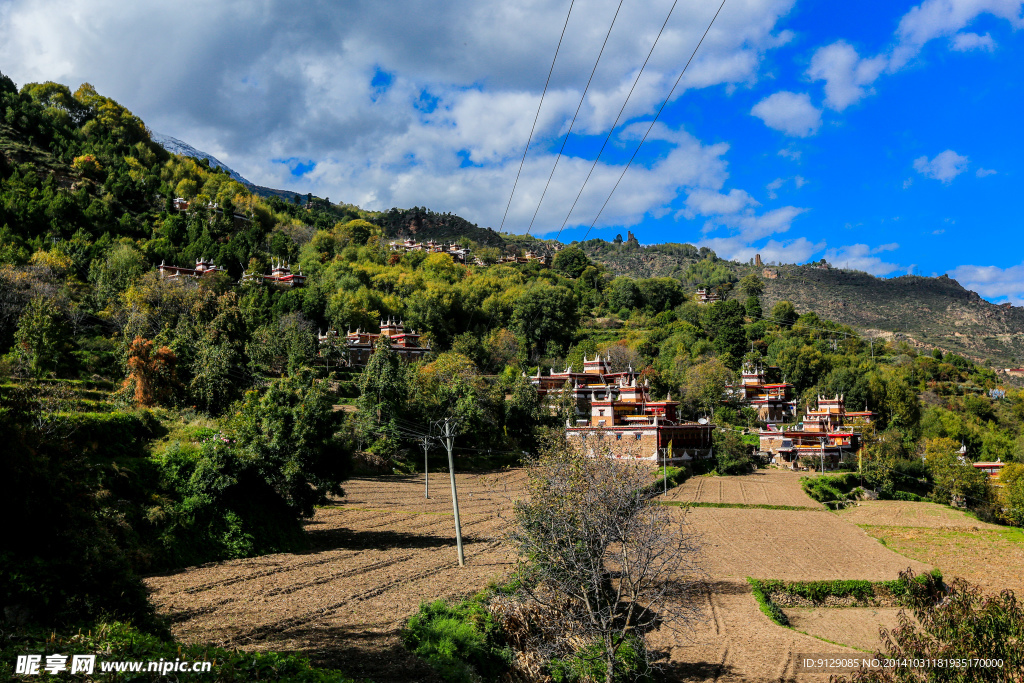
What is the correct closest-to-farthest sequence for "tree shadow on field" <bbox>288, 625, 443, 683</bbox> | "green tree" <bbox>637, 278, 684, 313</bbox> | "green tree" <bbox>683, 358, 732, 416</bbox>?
"tree shadow on field" <bbox>288, 625, 443, 683</bbox>
"green tree" <bbox>683, 358, 732, 416</bbox>
"green tree" <bbox>637, 278, 684, 313</bbox>

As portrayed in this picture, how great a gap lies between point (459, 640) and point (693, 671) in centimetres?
576

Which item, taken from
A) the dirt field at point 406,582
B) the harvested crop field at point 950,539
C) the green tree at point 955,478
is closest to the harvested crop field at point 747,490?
the harvested crop field at point 950,539

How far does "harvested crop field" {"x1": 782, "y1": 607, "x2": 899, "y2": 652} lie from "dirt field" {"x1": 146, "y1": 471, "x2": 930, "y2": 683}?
130 cm

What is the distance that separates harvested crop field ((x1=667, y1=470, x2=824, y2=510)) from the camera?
35531mm

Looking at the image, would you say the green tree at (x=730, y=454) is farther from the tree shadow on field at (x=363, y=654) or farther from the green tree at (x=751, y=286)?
the green tree at (x=751, y=286)

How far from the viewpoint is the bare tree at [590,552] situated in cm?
1262

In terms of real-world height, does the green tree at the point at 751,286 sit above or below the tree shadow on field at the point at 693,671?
above

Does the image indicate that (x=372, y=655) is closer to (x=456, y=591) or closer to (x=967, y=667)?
(x=456, y=591)

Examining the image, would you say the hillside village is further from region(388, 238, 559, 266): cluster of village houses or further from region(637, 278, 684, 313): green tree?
region(388, 238, 559, 266): cluster of village houses

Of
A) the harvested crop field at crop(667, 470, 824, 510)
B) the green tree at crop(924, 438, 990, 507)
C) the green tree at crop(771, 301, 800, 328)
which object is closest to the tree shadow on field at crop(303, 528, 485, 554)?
the harvested crop field at crop(667, 470, 824, 510)

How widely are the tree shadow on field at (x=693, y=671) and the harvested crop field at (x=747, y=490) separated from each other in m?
19.6

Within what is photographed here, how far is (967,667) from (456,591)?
11010 mm

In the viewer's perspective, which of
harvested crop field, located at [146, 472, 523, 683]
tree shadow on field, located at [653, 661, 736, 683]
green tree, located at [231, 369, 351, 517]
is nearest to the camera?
harvested crop field, located at [146, 472, 523, 683]

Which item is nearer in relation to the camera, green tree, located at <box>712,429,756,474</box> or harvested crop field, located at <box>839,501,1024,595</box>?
harvested crop field, located at <box>839,501,1024,595</box>
